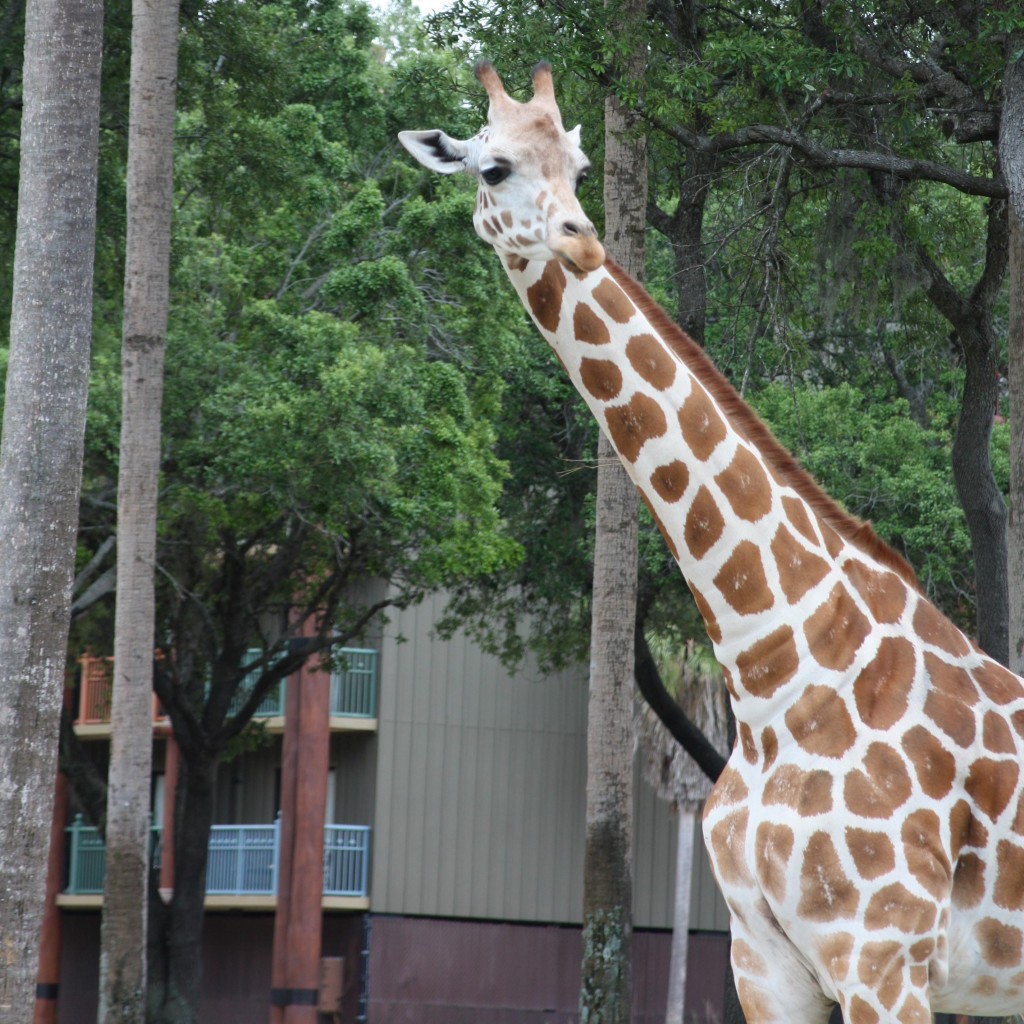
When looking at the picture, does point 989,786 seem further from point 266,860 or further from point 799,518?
point 266,860

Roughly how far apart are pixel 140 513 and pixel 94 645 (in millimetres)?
10865

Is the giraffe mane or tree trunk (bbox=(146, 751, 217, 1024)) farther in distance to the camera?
tree trunk (bbox=(146, 751, 217, 1024))

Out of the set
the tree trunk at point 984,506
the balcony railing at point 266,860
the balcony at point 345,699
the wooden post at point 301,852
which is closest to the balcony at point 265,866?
the balcony railing at point 266,860

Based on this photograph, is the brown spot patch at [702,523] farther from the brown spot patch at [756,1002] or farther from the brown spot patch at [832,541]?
the brown spot patch at [756,1002]

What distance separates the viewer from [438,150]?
5242 mm

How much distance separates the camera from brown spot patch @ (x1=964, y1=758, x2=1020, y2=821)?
523 cm

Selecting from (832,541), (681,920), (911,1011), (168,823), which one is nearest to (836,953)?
(911,1011)

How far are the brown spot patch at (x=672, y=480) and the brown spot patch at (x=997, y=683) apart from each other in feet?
3.81

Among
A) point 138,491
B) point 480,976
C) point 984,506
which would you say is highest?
point 984,506

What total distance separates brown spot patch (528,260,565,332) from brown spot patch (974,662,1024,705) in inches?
71.6

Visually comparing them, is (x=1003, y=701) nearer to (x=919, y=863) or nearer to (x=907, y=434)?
(x=919, y=863)

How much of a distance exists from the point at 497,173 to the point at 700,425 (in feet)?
3.42

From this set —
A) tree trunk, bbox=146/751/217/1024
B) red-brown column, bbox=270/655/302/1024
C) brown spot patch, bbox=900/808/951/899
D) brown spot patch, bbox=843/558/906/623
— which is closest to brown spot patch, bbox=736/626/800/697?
brown spot patch, bbox=843/558/906/623

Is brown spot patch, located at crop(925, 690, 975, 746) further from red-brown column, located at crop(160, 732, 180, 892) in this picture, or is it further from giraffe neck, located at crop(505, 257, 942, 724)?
red-brown column, located at crop(160, 732, 180, 892)
